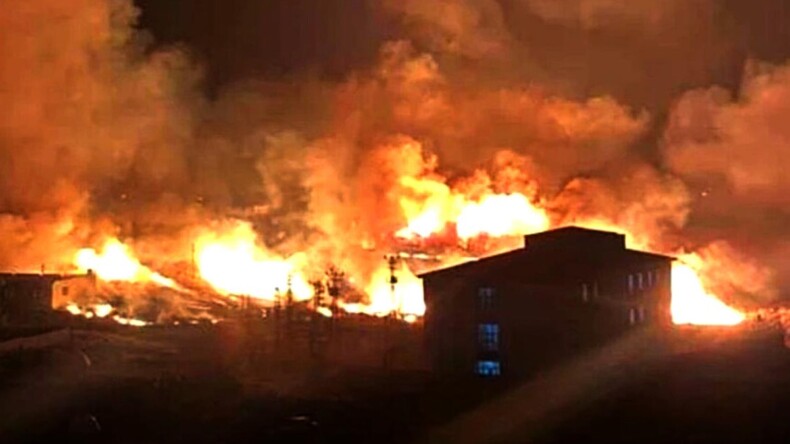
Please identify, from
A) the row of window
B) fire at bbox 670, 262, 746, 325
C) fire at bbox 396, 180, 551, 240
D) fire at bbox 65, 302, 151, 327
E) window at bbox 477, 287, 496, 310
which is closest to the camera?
window at bbox 477, 287, 496, 310

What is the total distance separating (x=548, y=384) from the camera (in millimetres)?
44469

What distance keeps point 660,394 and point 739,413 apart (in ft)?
13.3

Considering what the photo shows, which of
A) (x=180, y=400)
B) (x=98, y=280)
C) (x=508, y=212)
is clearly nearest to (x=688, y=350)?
(x=180, y=400)

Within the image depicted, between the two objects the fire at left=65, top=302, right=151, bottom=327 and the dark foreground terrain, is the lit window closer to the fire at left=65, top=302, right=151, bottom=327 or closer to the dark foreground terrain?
the dark foreground terrain

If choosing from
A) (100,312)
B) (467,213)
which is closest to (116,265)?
(100,312)

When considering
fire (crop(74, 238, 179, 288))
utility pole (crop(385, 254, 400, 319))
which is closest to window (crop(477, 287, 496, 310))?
utility pole (crop(385, 254, 400, 319))

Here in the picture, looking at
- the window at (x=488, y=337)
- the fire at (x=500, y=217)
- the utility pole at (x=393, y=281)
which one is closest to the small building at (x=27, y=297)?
the utility pole at (x=393, y=281)

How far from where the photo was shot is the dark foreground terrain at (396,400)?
Answer: 3553 cm

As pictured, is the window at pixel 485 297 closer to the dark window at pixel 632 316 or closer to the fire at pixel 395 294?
the dark window at pixel 632 316

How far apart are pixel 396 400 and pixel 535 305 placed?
33.6 ft

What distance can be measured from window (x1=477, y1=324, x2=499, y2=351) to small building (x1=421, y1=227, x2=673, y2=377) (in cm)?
4

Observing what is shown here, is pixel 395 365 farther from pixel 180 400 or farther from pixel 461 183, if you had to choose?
pixel 461 183

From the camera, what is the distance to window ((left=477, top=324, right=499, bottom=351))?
49.5 metres

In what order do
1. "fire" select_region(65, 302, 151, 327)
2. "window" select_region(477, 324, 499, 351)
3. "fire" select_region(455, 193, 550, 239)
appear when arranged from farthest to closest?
"fire" select_region(455, 193, 550, 239)
"fire" select_region(65, 302, 151, 327)
"window" select_region(477, 324, 499, 351)
